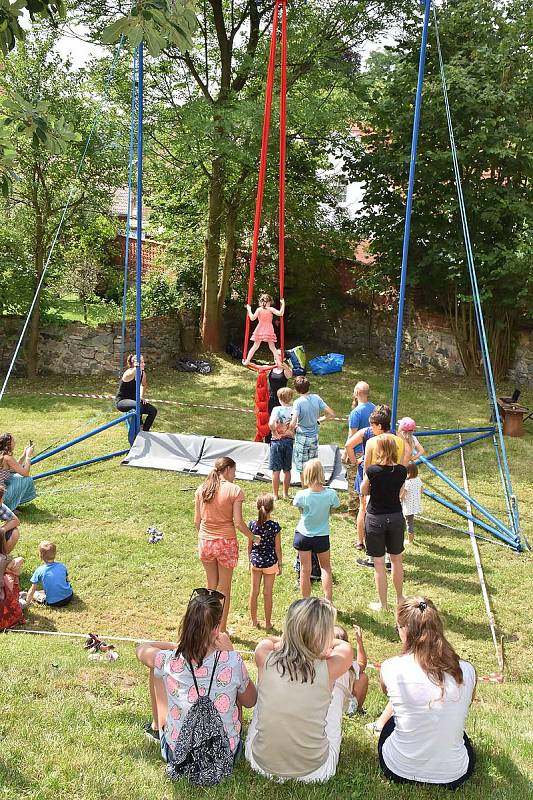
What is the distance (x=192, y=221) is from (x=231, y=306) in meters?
2.32

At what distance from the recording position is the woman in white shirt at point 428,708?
3.49m

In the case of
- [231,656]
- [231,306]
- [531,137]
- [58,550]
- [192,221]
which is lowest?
[58,550]

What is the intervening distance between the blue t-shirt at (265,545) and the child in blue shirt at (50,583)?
174 cm

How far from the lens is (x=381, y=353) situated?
17719mm

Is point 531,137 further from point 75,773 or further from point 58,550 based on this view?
point 75,773

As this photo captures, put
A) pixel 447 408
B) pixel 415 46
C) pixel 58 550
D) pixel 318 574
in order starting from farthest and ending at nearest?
pixel 415 46, pixel 447 408, pixel 58 550, pixel 318 574

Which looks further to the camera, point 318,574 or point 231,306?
point 231,306

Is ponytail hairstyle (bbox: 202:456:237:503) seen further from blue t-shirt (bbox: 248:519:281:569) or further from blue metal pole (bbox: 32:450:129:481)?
blue metal pole (bbox: 32:450:129:481)

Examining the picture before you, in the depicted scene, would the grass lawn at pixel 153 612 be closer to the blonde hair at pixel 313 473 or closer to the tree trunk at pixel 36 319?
the blonde hair at pixel 313 473

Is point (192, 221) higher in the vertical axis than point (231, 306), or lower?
higher

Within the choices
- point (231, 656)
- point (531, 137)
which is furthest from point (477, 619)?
point (531, 137)

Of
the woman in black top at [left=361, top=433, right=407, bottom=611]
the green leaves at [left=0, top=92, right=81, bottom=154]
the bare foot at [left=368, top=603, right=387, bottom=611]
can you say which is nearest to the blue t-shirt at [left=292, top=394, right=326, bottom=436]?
the woman in black top at [left=361, top=433, right=407, bottom=611]

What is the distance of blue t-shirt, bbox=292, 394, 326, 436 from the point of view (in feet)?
26.8

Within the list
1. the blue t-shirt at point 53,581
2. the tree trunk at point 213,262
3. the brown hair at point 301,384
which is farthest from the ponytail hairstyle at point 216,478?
the tree trunk at point 213,262
